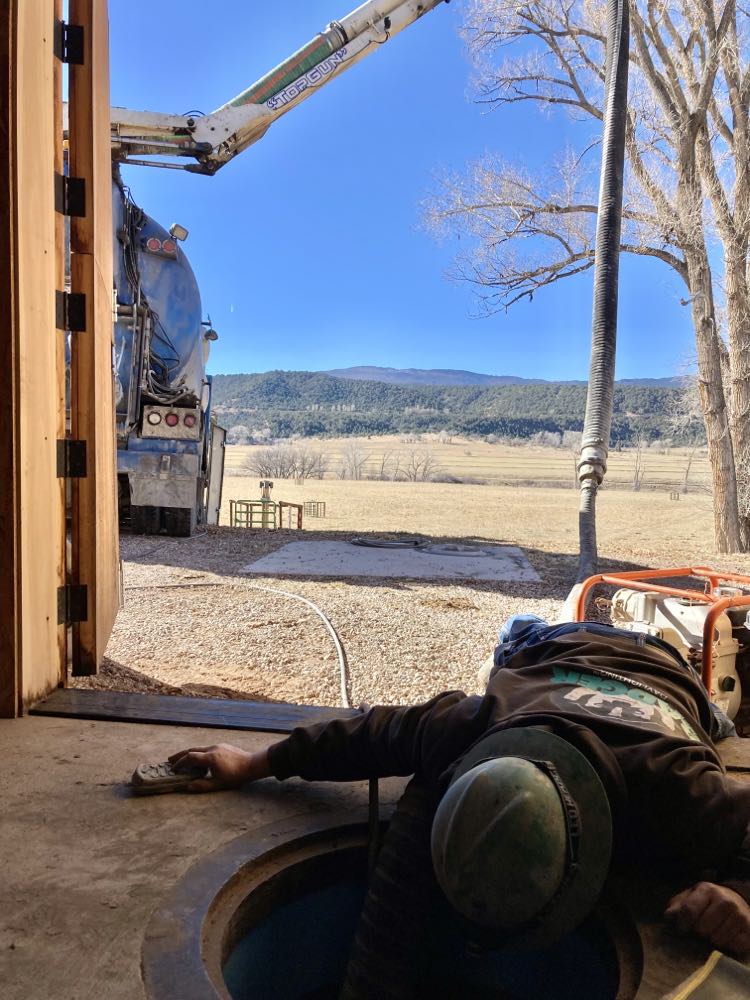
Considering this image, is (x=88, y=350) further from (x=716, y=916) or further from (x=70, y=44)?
Result: (x=716, y=916)

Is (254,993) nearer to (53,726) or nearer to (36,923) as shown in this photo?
(36,923)

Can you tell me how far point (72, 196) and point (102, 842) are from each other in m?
2.18

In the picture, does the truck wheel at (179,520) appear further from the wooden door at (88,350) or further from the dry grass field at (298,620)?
the wooden door at (88,350)

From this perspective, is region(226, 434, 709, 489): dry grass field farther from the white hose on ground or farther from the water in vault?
the water in vault

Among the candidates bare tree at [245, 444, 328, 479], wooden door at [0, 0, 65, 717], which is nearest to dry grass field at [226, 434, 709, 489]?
bare tree at [245, 444, 328, 479]

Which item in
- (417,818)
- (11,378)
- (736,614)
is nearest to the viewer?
(417,818)

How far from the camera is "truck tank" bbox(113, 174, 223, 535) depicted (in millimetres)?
9922

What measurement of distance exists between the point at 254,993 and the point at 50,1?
311 cm

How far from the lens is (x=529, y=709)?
1716 mm

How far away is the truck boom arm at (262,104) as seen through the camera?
10.5 meters

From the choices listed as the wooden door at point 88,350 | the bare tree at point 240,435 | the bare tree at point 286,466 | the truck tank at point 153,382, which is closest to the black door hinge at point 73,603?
the wooden door at point 88,350

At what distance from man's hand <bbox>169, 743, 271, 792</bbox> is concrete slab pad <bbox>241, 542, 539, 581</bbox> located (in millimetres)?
6012

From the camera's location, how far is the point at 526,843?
1.36 meters

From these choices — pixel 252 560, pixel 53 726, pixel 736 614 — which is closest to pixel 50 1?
pixel 53 726
